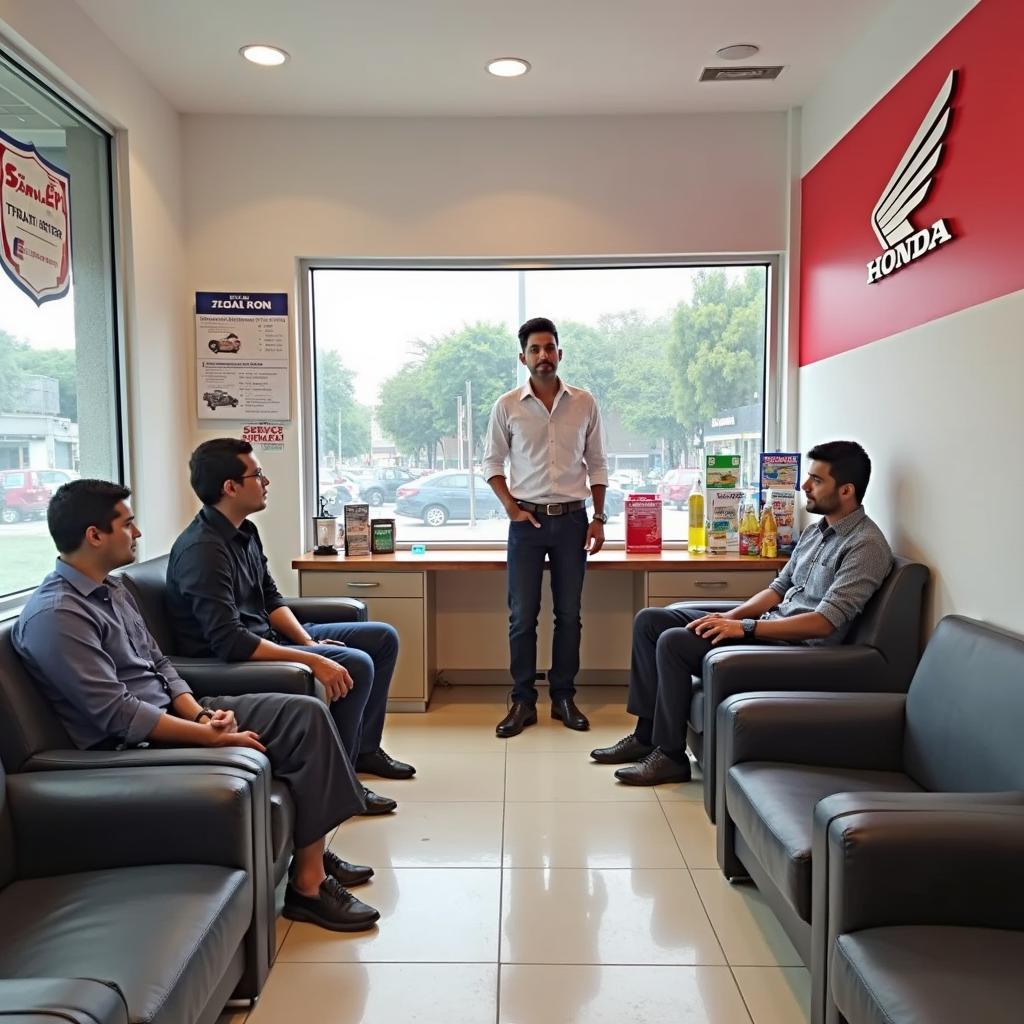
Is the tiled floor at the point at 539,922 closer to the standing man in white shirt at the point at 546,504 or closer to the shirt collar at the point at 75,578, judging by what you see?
the standing man in white shirt at the point at 546,504

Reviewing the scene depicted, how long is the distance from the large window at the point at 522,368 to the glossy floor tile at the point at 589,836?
6.37ft

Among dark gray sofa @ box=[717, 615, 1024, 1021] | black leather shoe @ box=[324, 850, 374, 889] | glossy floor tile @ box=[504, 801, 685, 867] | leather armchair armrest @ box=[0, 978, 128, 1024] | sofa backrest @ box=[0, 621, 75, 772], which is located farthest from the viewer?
glossy floor tile @ box=[504, 801, 685, 867]

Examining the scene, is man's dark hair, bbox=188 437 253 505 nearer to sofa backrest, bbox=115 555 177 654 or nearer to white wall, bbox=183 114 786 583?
sofa backrest, bbox=115 555 177 654

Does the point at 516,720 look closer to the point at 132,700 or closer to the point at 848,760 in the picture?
the point at 848,760

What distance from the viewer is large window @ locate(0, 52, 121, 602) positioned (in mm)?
2922

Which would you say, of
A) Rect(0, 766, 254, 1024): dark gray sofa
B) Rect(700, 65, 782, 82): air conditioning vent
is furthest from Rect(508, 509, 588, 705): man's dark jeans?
Rect(0, 766, 254, 1024): dark gray sofa

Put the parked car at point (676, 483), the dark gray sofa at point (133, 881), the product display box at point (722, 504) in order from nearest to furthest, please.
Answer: the dark gray sofa at point (133, 881) < the product display box at point (722, 504) < the parked car at point (676, 483)

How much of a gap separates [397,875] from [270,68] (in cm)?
337

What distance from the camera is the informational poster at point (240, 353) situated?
4453mm

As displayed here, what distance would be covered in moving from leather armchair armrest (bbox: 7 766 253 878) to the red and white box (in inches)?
112

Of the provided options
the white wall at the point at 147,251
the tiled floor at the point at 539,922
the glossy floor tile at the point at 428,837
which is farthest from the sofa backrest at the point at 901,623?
the white wall at the point at 147,251

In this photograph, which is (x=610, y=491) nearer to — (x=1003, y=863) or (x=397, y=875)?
(x=397, y=875)

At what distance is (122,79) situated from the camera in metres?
3.63

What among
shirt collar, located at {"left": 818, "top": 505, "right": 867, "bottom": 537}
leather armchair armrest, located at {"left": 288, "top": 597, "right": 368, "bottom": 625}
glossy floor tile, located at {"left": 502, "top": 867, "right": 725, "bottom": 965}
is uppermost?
shirt collar, located at {"left": 818, "top": 505, "right": 867, "bottom": 537}
